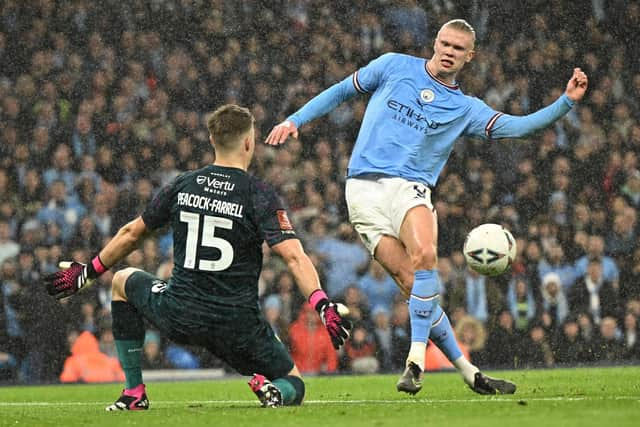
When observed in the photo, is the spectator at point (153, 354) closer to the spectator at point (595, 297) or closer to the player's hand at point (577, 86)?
the spectator at point (595, 297)

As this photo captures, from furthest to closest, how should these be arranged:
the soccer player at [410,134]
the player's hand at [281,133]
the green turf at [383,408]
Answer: the soccer player at [410,134] → the player's hand at [281,133] → the green turf at [383,408]

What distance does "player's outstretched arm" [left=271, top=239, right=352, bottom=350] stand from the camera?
5.08 meters

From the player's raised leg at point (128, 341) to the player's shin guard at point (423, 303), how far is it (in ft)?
4.77

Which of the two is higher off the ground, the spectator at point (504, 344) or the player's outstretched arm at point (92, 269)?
the player's outstretched arm at point (92, 269)

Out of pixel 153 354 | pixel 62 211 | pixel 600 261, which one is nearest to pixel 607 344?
pixel 600 261

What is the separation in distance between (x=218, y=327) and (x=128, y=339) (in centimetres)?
54

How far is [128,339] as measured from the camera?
5.80 meters

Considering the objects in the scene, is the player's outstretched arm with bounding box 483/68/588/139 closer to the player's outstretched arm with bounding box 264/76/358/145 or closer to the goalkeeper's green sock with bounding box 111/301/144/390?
the player's outstretched arm with bounding box 264/76/358/145

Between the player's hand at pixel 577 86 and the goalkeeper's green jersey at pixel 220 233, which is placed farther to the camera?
the player's hand at pixel 577 86

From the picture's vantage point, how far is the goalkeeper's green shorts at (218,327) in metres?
5.50

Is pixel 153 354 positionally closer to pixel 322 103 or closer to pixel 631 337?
pixel 631 337

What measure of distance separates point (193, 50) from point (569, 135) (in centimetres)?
423

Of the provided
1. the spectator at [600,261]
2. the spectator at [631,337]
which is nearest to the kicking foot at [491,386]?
the spectator at [631,337]

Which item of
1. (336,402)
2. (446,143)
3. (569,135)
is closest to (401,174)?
(446,143)
